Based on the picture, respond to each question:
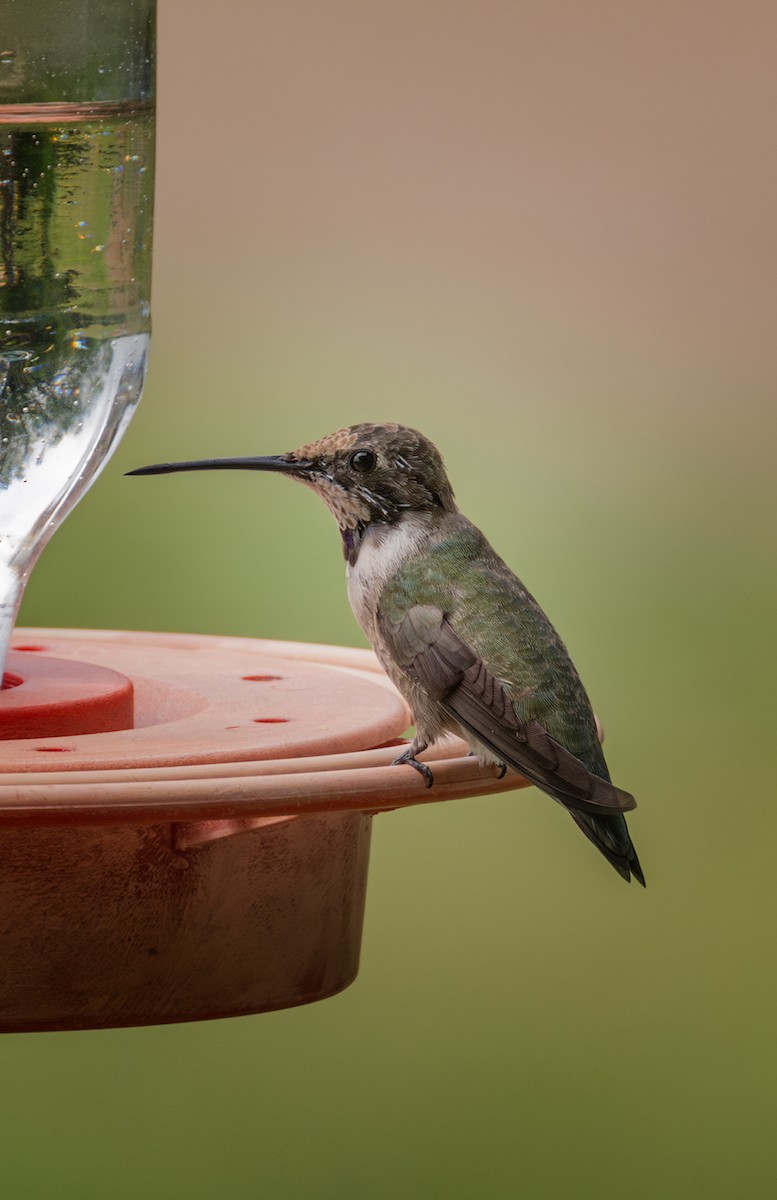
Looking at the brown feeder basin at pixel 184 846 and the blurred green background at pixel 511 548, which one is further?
the blurred green background at pixel 511 548

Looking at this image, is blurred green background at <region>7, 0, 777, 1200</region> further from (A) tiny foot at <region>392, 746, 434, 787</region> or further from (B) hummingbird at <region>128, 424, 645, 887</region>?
(A) tiny foot at <region>392, 746, 434, 787</region>

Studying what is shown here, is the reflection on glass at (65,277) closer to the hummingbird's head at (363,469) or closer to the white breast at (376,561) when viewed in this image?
the hummingbird's head at (363,469)

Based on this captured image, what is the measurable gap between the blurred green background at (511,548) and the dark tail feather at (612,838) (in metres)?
2.22

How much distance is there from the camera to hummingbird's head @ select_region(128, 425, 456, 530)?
182 centimetres

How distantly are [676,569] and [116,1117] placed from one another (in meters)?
1.95

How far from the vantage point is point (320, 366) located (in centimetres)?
422

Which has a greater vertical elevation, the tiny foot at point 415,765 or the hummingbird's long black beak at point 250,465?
the hummingbird's long black beak at point 250,465

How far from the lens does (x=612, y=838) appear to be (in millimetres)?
1670

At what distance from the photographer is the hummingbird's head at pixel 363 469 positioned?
5.96ft

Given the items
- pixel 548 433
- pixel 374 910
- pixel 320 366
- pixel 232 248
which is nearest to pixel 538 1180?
pixel 374 910

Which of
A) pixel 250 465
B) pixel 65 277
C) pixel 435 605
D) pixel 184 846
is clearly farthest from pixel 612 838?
pixel 65 277

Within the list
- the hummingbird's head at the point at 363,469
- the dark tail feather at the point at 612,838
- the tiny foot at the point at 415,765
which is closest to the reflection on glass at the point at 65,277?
the hummingbird's head at the point at 363,469

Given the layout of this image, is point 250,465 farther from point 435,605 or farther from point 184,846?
point 184,846

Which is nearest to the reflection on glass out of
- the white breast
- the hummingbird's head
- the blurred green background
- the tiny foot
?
the hummingbird's head
